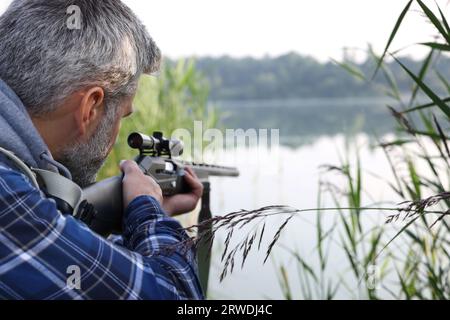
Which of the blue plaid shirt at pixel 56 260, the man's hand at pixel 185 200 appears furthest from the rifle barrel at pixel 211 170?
the blue plaid shirt at pixel 56 260

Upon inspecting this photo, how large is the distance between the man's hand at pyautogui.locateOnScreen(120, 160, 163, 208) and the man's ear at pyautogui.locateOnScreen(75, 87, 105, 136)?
158mm

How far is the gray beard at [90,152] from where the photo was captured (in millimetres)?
1185

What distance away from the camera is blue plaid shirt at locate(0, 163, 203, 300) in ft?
2.79

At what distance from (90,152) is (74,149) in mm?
44

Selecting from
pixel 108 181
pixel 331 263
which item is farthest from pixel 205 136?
pixel 108 181

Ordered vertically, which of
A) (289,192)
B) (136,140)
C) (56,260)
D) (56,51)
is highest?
(289,192)

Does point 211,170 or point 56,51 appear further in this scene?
point 211,170

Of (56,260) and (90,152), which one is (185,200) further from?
(56,260)

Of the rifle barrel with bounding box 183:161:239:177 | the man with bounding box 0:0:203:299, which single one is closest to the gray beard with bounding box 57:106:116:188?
the man with bounding box 0:0:203:299

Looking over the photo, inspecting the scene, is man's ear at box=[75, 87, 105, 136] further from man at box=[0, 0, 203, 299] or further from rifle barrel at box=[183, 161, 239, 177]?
rifle barrel at box=[183, 161, 239, 177]

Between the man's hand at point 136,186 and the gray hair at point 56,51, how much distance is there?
203 mm

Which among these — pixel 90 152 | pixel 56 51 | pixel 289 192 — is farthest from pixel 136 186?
pixel 289 192

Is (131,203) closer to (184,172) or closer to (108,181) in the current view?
(108,181)

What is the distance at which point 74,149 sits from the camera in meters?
1.18
